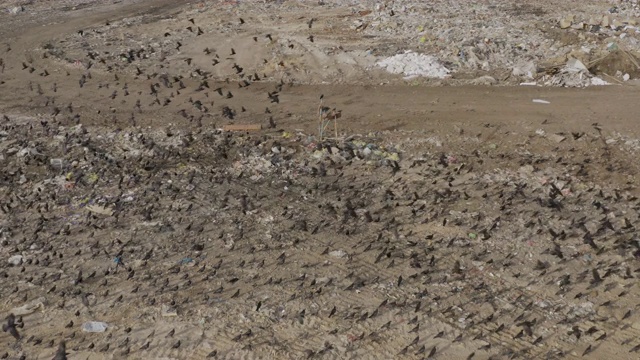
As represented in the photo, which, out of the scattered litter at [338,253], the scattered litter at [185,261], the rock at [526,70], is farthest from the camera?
the rock at [526,70]

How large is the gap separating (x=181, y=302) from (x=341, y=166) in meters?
3.45

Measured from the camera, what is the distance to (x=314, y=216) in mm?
7961

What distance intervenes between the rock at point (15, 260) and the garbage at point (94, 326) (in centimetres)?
143

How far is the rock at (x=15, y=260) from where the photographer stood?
7.08 metres

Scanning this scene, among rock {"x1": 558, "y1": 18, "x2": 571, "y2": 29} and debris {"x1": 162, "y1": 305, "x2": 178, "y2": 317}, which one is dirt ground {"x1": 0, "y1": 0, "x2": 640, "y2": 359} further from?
rock {"x1": 558, "y1": 18, "x2": 571, "y2": 29}

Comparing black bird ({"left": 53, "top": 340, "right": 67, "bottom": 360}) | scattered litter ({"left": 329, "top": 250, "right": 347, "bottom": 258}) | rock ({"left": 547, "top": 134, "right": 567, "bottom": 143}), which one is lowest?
rock ({"left": 547, "top": 134, "right": 567, "bottom": 143})

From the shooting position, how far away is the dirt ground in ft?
20.2

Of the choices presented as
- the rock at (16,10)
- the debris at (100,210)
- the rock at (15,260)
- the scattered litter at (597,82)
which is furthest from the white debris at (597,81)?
the rock at (16,10)

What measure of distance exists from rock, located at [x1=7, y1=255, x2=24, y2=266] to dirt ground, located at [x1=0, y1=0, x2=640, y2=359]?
0.07 feet

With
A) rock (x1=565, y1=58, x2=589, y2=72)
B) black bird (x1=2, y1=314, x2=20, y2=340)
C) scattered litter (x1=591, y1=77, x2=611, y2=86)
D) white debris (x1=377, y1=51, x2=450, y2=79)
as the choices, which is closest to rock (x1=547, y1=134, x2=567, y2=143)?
scattered litter (x1=591, y1=77, x2=611, y2=86)

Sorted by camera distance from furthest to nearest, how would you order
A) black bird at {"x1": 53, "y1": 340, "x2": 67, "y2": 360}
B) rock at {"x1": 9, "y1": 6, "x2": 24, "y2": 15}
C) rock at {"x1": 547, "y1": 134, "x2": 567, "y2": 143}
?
rock at {"x1": 9, "y1": 6, "x2": 24, "y2": 15}, rock at {"x1": 547, "y1": 134, "x2": 567, "y2": 143}, black bird at {"x1": 53, "y1": 340, "x2": 67, "y2": 360}

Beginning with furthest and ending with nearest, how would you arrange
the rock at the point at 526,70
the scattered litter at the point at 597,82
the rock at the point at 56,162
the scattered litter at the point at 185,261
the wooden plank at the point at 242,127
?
the rock at the point at 526,70
the scattered litter at the point at 597,82
the wooden plank at the point at 242,127
the rock at the point at 56,162
the scattered litter at the point at 185,261

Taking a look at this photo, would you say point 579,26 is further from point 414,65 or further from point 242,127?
point 242,127

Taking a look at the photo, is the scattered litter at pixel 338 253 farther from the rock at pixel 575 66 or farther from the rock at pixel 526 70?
the rock at pixel 575 66
